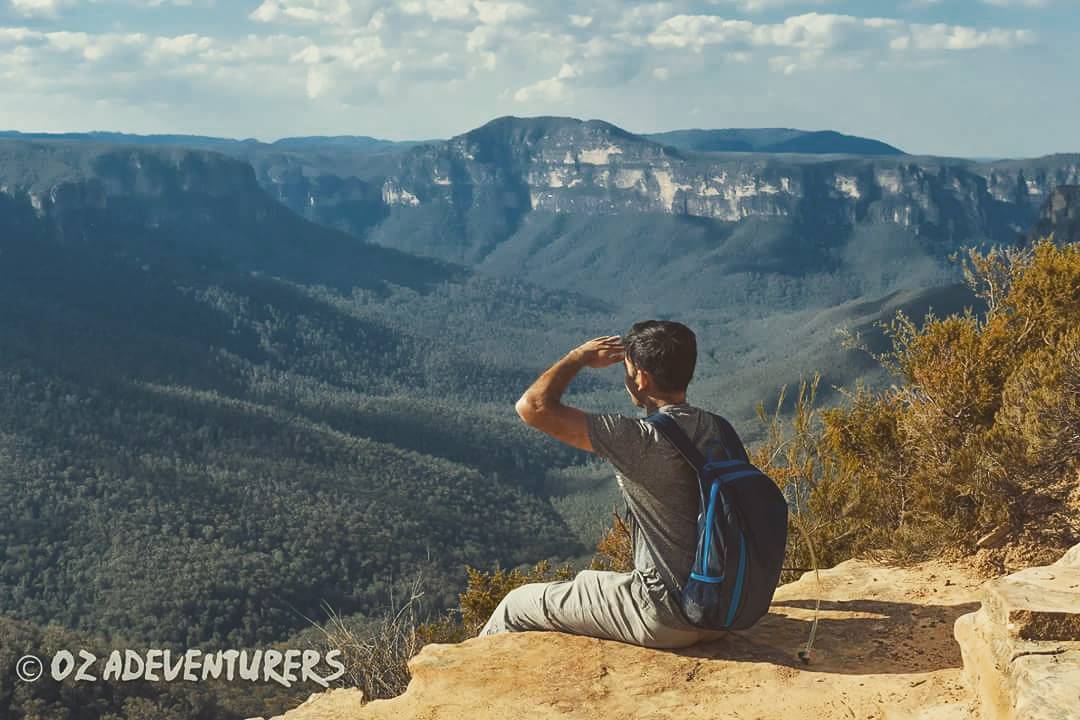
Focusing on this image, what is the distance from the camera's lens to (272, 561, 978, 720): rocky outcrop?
181 inches

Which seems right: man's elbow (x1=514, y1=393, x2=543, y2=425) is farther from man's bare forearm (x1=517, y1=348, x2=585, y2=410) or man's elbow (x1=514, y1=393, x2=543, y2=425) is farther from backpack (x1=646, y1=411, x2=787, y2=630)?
backpack (x1=646, y1=411, x2=787, y2=630)

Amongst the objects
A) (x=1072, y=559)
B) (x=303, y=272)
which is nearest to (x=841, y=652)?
(x=1072, y=559)

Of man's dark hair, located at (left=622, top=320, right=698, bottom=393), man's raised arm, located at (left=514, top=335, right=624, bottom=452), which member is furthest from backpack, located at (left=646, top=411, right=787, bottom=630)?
man's raised arm, located at (left=514, top=335, right=624, bottom=452)

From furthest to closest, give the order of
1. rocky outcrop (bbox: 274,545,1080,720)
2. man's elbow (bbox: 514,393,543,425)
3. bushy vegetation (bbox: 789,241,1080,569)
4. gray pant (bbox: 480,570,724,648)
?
bushy vegetation (bbox: 789,241,1080,569)
gray pant (bbox: 480,570,724,648)
man's elbow (bbox: 514,393,543,425)
rocky outcrop (bbox: 274,545,1080,720)

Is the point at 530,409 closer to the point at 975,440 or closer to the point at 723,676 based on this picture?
the point at 723,676

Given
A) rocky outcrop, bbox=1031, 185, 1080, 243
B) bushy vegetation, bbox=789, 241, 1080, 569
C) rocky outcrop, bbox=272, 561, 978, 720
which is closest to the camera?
rocky outcrop, bbox=272, 561, 978, 720

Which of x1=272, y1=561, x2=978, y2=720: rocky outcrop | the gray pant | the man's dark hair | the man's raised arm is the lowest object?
x1=272, y1=561, x2=978, y2=720: rocky outcrop

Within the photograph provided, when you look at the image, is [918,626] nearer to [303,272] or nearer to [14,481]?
[14,481]

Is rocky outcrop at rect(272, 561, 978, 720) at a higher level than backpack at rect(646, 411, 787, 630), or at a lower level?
lower

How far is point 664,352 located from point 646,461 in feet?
1.83

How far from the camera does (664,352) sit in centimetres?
469

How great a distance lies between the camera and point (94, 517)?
45594mm

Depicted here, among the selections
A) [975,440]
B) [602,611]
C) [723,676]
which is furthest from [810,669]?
[975,440]

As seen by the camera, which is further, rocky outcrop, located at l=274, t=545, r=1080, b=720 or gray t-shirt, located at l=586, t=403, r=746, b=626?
gray t-shirt, located at l=586, t=403, r=746, b=626
